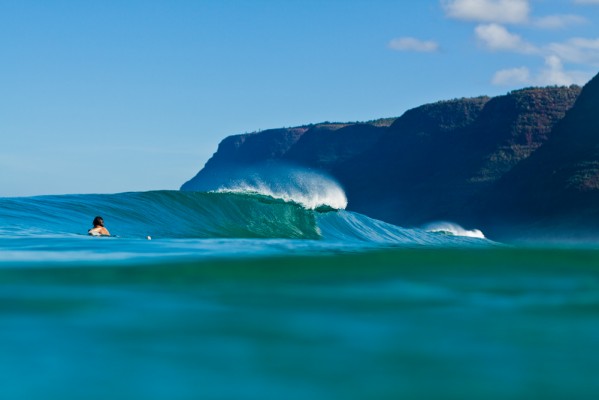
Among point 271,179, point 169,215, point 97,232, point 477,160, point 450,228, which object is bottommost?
point 97,232

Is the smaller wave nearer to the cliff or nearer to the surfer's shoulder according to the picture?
the cliff

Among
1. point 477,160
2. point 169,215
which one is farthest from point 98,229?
point 477,160

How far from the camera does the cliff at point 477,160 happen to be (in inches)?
3182

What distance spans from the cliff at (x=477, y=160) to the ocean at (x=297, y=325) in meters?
68.8

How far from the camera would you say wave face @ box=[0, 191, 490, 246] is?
20808mm

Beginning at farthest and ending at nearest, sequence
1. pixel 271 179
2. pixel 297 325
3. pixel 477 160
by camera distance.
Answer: pixel 271 179
pixel 477 160
pixel 297 325

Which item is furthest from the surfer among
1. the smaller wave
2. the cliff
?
the smaller wave

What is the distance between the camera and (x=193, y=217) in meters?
24.7

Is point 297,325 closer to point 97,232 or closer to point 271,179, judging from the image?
point 97,232

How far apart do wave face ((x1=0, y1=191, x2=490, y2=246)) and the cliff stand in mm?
51353

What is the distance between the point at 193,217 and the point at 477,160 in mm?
78234

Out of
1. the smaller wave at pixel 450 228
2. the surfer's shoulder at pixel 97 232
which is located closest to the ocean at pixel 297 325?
the surfer's shoulder at pixel 97 232

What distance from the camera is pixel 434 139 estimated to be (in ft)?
365

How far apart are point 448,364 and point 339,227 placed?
2246 centimetres
